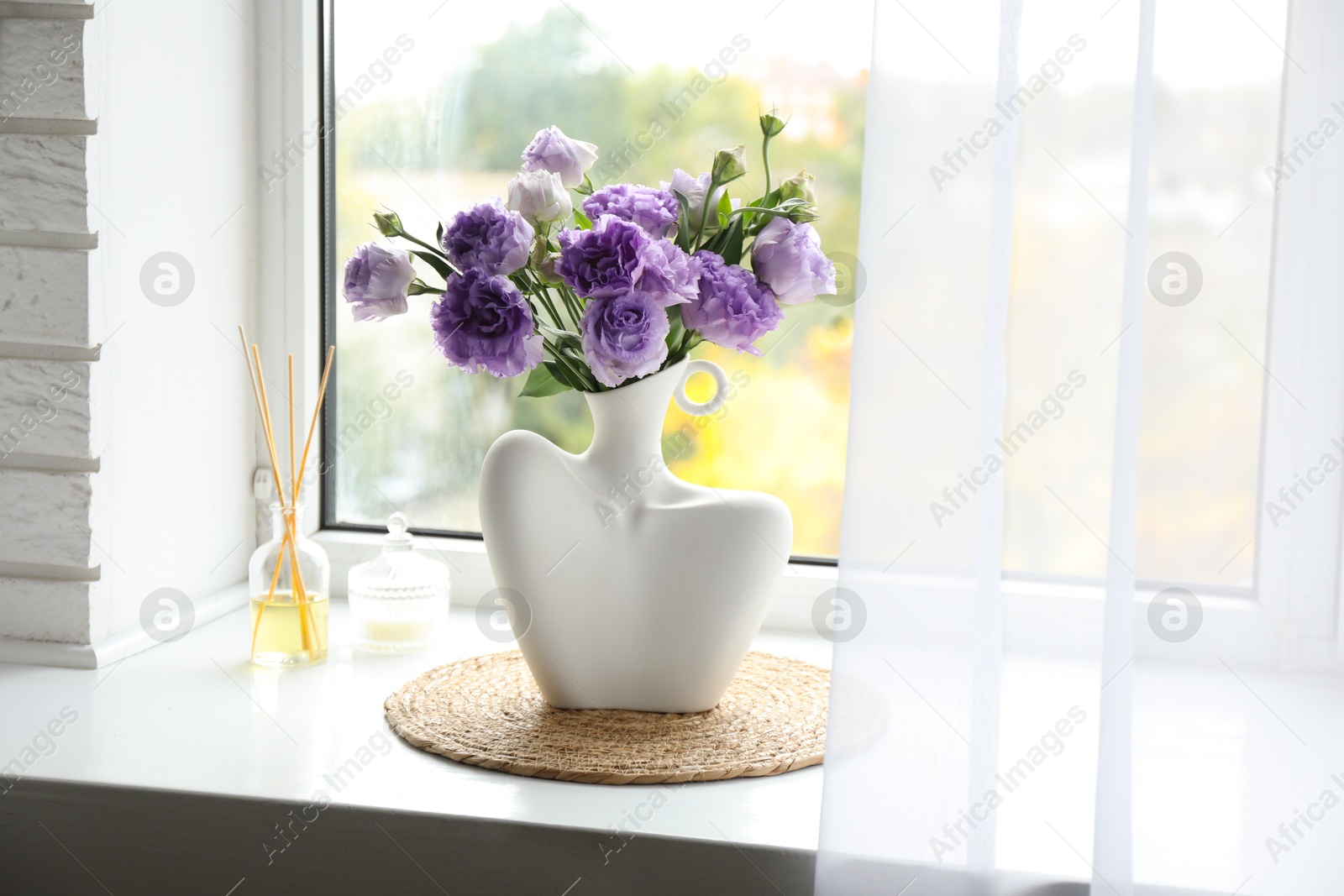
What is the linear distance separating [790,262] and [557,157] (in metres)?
0.22

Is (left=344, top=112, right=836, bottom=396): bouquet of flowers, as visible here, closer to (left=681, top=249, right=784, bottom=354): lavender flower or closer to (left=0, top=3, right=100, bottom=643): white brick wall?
(left=681, top=249, right=784, bottom=354): lavender flower

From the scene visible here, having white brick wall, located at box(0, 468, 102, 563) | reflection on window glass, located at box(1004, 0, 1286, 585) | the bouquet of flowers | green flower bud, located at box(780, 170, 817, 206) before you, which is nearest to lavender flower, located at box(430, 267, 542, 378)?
the bouquet of flowers

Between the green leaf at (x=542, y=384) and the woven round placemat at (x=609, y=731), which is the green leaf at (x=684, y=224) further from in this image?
the woven round placemat at (x=609, y=731)

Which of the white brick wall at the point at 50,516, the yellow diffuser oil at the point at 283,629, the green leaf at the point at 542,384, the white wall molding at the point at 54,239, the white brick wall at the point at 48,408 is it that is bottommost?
the yellow diffuser oil at the point at 283,629

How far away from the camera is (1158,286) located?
0.74 m

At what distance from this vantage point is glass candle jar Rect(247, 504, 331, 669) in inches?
45.2

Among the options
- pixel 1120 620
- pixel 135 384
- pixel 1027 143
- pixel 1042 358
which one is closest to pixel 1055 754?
pixel 1120 620

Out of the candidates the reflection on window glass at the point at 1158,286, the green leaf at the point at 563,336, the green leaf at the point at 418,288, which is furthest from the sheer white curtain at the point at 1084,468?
the green leaf at the point at 418,288

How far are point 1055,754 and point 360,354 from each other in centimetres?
99

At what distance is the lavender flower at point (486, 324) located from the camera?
87 cm

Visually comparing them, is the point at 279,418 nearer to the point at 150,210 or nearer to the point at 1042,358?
the point at 150,210

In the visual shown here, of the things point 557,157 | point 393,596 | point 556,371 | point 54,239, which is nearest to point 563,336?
point 556,371

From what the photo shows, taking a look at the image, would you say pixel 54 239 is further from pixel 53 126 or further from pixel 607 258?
pixel 607 258

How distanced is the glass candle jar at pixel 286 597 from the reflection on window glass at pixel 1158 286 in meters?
0.71
